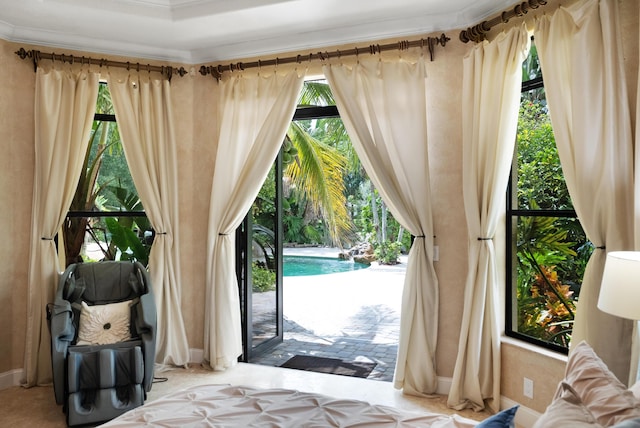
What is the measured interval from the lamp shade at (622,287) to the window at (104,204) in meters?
3.60

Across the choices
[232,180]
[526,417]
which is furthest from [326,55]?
[526,417]

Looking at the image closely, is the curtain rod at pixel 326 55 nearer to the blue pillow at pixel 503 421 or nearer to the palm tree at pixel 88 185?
the palm tree at pixel 88 185

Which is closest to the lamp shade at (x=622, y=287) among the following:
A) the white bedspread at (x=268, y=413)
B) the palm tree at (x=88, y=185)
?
the white bedspread at (x=268, y=413)

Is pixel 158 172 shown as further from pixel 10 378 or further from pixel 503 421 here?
pixel 503 421

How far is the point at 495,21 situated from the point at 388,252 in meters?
3.53

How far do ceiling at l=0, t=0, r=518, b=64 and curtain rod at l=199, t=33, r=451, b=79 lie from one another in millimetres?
92

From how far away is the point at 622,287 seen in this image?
68.0 inches

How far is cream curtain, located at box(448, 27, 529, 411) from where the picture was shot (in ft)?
10.2

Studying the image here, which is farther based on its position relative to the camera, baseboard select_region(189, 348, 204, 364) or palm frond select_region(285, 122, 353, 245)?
palm frond select_region(285, 122, 353, 245)

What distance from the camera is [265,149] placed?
13.1ft

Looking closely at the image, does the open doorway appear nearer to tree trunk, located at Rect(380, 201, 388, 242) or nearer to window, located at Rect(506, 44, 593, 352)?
tree trunk, located at Rect(380, 201, 388, 242)

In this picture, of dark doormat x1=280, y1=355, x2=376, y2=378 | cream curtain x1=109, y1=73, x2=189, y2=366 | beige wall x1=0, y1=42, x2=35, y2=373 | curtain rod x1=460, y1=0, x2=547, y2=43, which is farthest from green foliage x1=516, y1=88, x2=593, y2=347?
beige wall x1=0, y1=42, x2=35, y2=373

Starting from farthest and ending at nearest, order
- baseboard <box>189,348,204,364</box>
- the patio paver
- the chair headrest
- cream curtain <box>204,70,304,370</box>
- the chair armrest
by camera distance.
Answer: the patio paver → baseboard <box>189,348,204,364</box> → cream curtain <box>204,70,304,370</box> → the chair headrest → the chair armrest

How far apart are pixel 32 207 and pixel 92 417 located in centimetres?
178
